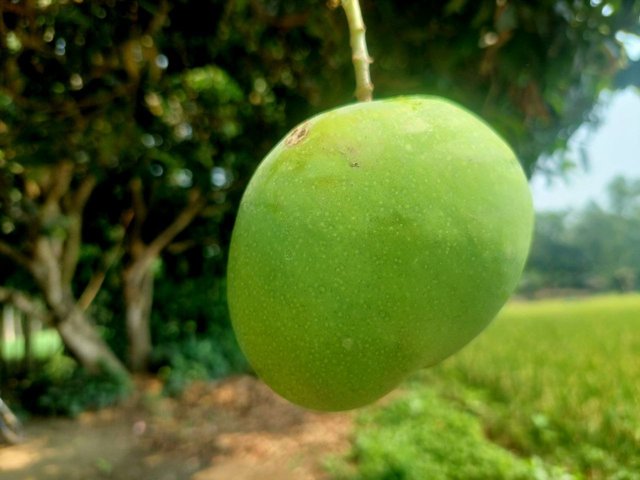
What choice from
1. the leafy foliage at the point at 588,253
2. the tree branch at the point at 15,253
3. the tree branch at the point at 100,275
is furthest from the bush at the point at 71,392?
the leafy foliage at the point at 588,253

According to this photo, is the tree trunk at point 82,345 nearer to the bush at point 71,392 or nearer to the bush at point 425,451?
the bush at point 71,392

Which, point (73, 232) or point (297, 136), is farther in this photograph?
point (73, 232)

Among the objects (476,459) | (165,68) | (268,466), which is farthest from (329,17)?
(268,466)

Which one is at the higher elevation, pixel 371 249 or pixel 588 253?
pixel 371 249

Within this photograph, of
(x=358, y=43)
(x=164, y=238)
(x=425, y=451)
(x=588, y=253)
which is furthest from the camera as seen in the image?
(x=588, y=253)

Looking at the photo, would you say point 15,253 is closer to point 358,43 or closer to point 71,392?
point 71,392

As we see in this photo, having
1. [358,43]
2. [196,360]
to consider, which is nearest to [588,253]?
[196,360]
